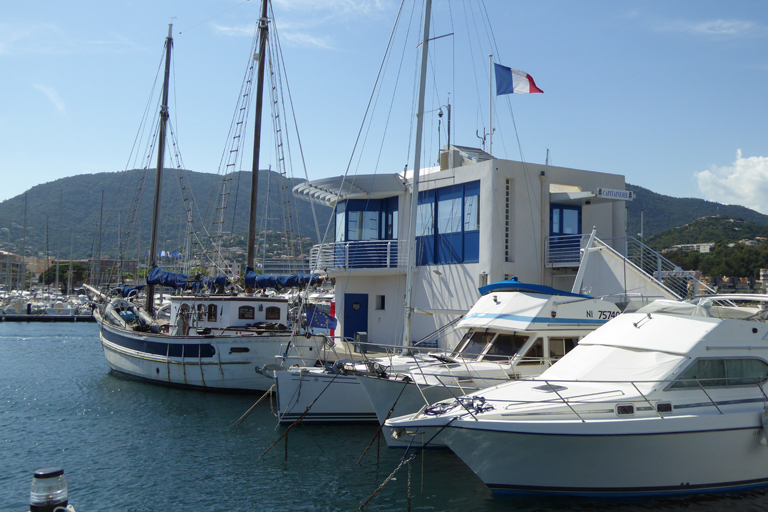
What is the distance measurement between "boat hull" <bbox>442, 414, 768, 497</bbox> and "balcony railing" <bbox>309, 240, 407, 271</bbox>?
1266 cm

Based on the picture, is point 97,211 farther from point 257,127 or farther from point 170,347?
point 170,347

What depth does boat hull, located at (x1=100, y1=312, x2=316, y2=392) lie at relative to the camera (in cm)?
1848

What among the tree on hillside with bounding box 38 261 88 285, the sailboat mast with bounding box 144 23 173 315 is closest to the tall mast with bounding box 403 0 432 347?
the sailboat mast with bounding box 144 23 173 315

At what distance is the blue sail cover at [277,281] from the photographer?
68.3 feet

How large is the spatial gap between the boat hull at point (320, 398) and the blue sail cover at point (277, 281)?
568 centimetres

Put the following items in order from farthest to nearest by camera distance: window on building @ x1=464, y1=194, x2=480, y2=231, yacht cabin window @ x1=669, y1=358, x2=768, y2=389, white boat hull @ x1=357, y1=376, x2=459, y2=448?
window on building @ x1=464, y1=194, x2=480, y2=231
white boat hull @ x1=357, y1=376, x2=459, y2=448
yacht cabin window @ x1=669, y1=358, x2=768, y2=389

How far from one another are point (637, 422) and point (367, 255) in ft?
47.3

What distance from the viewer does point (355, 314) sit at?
23.8 m

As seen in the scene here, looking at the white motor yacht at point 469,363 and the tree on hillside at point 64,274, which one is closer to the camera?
the white motor yacht at point 469,363

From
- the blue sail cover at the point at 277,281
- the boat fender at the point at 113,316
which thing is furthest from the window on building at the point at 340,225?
the boat fender at the point at 113,316

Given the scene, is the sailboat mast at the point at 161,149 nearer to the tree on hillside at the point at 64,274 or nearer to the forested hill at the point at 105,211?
the tree on hillside at the point at 64,274

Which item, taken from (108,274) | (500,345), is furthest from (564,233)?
(108,274)

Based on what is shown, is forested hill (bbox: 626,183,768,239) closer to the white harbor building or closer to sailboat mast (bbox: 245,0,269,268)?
the white harbor building

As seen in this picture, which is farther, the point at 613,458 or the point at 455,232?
the point at 455,232
